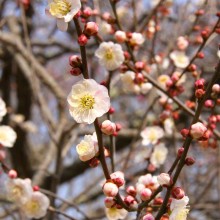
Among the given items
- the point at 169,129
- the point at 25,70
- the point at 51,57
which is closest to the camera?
the point at 169,129

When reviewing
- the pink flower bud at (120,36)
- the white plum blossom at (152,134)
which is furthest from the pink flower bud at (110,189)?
the white plum blossom at (152,134)

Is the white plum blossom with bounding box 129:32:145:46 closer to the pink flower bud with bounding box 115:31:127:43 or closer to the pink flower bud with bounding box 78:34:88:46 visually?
the pink flower bud with bounding box 115:31:127:43

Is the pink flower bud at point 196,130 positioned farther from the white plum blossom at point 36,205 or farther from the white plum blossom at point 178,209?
the white plum blossom at point 36,205

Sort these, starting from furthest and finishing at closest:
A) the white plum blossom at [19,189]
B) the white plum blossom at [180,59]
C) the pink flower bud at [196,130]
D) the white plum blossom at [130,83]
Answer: the white plum blossom at [180,59], the white plum blossom at [130,83], the white plum blossom at [19,189], the pink flower bud at [196,130]

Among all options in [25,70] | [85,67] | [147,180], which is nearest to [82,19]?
[85,67]

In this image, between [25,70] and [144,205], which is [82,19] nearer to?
[144,205]
